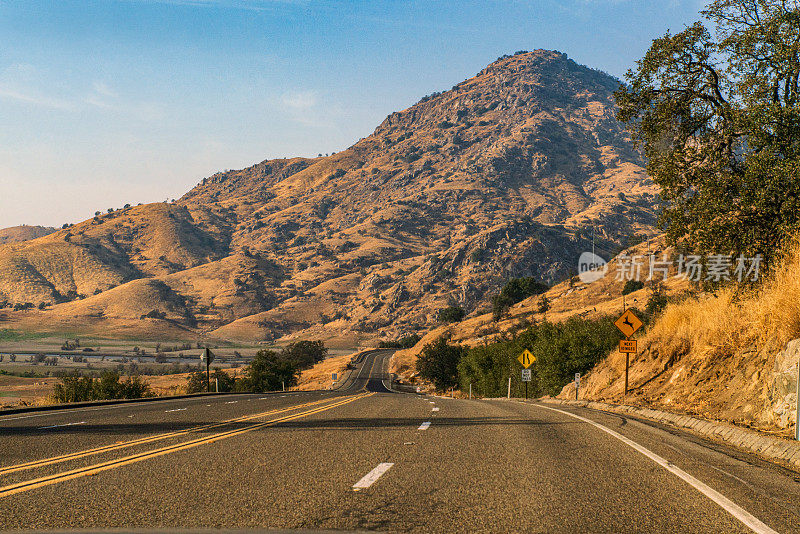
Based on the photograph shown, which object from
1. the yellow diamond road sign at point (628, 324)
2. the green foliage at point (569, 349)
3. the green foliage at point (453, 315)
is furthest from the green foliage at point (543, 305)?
the yellow diamond road sign at point (628, 324)

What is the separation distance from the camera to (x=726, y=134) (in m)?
20.3

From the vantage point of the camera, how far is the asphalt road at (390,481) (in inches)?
221

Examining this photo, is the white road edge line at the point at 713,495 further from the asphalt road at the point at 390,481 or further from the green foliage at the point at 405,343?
the green foliage at the point at 405,343

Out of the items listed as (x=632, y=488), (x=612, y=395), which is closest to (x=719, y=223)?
(x=612, y=395)

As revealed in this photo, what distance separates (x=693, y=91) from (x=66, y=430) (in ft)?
67.4

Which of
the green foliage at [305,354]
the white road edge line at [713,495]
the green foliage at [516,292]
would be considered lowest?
the green foliage at [305,354]

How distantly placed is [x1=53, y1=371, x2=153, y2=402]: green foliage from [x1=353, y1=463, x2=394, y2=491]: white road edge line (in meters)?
24.3

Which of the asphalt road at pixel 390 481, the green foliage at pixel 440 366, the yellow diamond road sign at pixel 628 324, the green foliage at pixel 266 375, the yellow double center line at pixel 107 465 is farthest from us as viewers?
the green foliage at pixel 440 366

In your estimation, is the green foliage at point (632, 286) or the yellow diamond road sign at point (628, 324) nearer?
the yellow diamond road sign at point (628, 324)

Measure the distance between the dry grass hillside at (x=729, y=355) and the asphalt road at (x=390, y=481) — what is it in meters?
2.27

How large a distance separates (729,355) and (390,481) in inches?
510

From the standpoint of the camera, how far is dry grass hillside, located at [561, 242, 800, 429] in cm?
1295

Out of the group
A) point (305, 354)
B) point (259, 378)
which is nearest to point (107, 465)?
point (259, 378)

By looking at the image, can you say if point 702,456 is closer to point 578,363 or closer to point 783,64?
point 783,64
